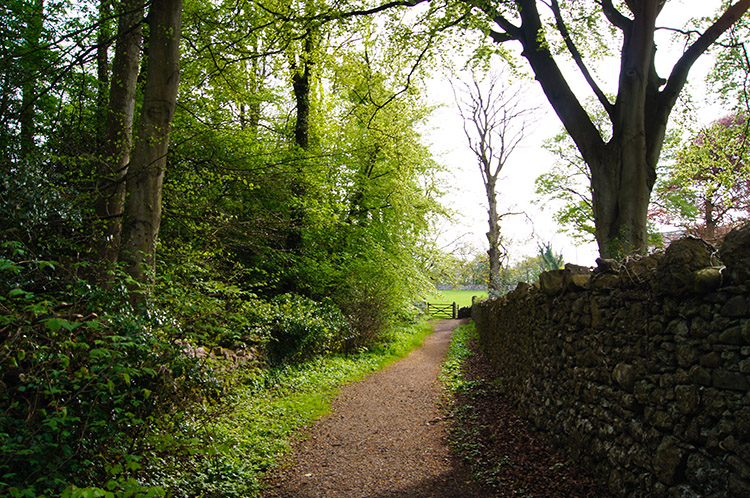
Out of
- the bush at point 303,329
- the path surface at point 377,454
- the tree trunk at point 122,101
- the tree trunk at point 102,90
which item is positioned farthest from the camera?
the bush at point 303,329

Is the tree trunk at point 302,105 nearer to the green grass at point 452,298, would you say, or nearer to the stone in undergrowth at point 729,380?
the green grass at point 452,298

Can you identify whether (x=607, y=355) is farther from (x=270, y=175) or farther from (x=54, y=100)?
(x=54, y=100)

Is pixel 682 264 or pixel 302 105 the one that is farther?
pixel 302 105

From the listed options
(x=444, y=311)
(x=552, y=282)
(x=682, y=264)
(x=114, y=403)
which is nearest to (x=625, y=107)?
(x=552, y=282)

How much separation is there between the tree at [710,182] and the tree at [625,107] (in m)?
3.00

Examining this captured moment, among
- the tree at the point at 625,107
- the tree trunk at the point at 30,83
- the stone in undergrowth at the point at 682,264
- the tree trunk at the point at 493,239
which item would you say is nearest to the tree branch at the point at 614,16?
the tree at the point at 625,107

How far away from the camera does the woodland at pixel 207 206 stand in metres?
3.20

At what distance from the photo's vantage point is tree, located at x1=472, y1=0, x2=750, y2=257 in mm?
7070

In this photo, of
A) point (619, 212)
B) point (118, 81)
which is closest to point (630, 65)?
point (619, 212)

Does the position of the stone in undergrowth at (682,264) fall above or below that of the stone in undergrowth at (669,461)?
above

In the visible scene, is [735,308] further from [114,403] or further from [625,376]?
[114,403]

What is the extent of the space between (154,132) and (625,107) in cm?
744

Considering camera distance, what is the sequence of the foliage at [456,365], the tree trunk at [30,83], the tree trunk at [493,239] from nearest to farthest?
the tree trunk at [30,83]
the foliage at [456,365]
the tree trunk at [493,239]

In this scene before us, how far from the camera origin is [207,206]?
7.33 m
